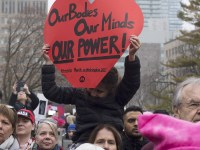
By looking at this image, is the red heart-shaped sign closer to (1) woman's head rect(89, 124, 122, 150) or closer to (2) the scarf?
(1) woman's head rect(89, 124, 122, 150)

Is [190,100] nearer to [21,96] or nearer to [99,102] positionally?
[99,102]

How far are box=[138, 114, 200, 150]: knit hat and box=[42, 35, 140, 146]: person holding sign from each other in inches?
85.6

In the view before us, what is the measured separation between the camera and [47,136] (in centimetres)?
564

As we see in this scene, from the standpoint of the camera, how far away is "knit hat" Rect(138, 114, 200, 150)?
2104 millimetres

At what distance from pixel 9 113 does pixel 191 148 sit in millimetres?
2740

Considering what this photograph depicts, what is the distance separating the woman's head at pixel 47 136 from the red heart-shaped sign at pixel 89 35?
0.98 meters

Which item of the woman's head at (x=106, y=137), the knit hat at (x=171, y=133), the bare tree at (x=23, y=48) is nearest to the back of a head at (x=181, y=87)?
the knit hat at (x=171, y=133)

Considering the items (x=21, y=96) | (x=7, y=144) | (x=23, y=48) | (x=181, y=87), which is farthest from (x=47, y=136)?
(x=23, y=48)

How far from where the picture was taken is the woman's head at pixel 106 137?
4431 millimetres

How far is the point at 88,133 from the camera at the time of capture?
14.8ft

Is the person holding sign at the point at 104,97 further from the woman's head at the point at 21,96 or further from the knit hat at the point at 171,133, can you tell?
the woman's head at the point at 21,96

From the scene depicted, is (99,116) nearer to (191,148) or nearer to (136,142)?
(136,142)

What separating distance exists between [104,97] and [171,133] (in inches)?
92.9

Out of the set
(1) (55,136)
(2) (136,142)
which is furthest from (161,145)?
(1) (55,136)
